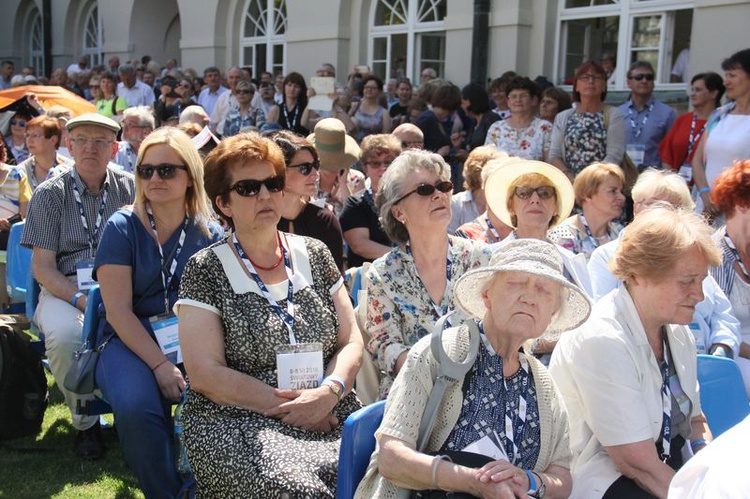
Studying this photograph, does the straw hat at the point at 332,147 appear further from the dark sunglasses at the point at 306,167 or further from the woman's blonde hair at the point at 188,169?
the woman's blonde hair at the point at 188,169

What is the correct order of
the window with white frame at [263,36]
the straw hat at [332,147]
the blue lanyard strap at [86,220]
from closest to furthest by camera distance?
the blue lanyard strap at [86,220], the straw hat at [332,147], the window with white frame at [263,36]

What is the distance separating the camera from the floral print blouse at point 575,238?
4.59 m

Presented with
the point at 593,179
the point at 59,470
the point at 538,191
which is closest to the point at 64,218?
the point at 59,470

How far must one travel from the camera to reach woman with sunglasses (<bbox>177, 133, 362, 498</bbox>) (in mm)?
2662

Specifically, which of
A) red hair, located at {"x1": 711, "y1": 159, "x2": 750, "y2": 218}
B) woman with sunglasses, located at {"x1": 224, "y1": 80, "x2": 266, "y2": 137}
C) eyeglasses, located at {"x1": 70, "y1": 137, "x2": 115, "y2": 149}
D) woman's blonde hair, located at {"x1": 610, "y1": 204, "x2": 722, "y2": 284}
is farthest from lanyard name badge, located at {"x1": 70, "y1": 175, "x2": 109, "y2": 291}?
woman with sunglasses, located at {"x1": 224, "y1": 80, "x2": 266, "y2": 137}

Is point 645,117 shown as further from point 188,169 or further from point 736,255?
point 188,169

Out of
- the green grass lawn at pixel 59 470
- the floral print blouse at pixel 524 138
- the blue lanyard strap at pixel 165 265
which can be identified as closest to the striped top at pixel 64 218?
the blue lanyard strap at pixel 165 265

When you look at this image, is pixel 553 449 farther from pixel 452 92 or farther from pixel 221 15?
pixel 221 15

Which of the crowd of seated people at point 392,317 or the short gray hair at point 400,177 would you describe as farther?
the short gray hair at point 400,177

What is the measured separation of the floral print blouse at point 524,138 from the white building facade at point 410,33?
7.76 ft

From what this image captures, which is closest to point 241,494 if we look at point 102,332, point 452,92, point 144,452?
point 144,452

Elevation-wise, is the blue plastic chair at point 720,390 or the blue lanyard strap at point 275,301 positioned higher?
the blue lanyard strap at point 275,301

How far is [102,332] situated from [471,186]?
2.92 metres

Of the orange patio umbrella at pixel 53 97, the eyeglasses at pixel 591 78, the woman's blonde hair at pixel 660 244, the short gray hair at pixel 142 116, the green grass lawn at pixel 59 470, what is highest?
the eyeglasses at pixel 591 78
